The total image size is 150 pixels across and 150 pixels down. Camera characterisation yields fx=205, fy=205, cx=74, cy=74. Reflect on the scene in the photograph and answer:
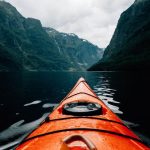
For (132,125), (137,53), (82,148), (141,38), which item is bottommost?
(132,125)

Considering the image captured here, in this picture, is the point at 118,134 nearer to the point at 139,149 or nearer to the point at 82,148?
the point at 139,149

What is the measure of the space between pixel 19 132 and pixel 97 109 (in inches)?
237

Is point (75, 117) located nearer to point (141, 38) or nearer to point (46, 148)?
point (46, 148)

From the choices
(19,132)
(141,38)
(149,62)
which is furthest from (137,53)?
(19,132)

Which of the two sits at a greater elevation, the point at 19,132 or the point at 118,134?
the point at 118,134

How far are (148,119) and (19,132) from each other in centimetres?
839

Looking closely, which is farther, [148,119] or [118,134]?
[148,119]

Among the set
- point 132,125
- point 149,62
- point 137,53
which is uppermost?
point 137,53

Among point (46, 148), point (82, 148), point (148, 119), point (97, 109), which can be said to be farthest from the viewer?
point (148, 119)

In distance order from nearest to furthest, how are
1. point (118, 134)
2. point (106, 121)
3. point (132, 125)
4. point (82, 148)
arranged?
1. point (82, 148)
2. point (118, 134)
3. point (106, 121)
4. point (132, 125)

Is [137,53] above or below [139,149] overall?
above

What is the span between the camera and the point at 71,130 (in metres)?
5.52

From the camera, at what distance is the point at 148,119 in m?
13.8

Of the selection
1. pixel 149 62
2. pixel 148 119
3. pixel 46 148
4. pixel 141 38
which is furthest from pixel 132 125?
pixel 141 38
